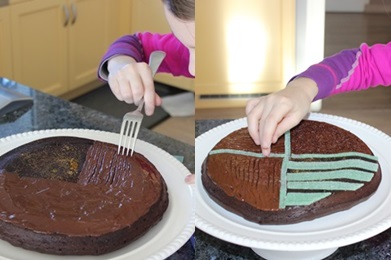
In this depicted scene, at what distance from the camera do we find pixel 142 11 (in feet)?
1.34

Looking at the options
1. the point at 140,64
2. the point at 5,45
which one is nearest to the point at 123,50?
the point at 140,64

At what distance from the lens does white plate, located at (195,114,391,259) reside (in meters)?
0.39

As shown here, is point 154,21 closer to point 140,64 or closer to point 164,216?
point 140,64

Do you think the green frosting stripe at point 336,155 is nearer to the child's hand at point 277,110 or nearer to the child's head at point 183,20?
the child's hand at point 277,110

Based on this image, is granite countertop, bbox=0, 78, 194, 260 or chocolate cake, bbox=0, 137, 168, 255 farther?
granite countertop, bbox=0, 78, 194, 260

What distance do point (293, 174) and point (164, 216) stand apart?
0.11 meters

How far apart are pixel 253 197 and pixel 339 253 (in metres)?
0.10

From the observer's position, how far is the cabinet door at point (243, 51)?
411 mm

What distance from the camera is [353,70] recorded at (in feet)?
1.56

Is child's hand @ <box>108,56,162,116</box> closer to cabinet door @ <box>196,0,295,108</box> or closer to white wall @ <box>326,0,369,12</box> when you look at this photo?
cabinet door @ <box>196,0,295,108</box>

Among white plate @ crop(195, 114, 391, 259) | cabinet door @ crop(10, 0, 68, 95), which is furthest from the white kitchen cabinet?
white plate @ crop(195, 114, 391, 259)

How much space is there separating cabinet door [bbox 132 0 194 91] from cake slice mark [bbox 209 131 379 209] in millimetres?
85

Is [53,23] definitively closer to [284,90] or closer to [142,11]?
[142,11]

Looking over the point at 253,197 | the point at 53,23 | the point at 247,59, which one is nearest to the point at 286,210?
the point at 253,197
